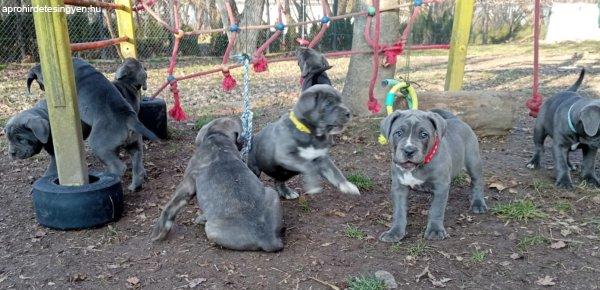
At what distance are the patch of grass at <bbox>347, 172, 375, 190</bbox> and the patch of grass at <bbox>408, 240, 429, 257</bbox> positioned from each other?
5.17 ft

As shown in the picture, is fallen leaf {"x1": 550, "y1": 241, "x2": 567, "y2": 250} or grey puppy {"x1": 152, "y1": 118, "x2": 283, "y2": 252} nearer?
grey puppy {"x1": 152, "y1": 118, "x2": 283, "y2": 252}

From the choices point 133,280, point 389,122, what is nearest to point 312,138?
point 389,122

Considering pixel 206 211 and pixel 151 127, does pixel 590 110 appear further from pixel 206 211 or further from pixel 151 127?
pixel 151 127

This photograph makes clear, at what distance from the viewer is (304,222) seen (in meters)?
5.27

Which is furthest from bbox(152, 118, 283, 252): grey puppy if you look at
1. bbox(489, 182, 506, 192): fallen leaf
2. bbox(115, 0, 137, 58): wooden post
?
bbox(115, 0, 137, 58): wooden post

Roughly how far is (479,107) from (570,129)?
203cm

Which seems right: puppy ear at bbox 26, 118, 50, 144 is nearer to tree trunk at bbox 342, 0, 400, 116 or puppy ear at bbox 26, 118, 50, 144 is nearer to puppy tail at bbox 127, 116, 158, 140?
puppy tail at bbox 127, 116, 158, 140

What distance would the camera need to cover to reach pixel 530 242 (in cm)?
481

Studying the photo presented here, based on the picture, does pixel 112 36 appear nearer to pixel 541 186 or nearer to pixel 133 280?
pixel 133 280

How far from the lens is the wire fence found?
18375mm

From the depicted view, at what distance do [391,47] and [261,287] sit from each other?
4.88 m

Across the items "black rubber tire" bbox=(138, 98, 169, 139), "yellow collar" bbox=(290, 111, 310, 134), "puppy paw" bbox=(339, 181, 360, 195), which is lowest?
"puppy paw" bbox=(339, 181, 360, 195)

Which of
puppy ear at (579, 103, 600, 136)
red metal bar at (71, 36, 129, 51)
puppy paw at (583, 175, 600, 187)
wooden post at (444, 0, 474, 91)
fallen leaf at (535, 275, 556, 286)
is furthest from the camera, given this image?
wooden post at (444, 0, 474, 91)

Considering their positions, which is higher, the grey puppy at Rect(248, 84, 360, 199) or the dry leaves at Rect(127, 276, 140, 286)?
the grey puppy at Rect(248, 84, 360, 199)
